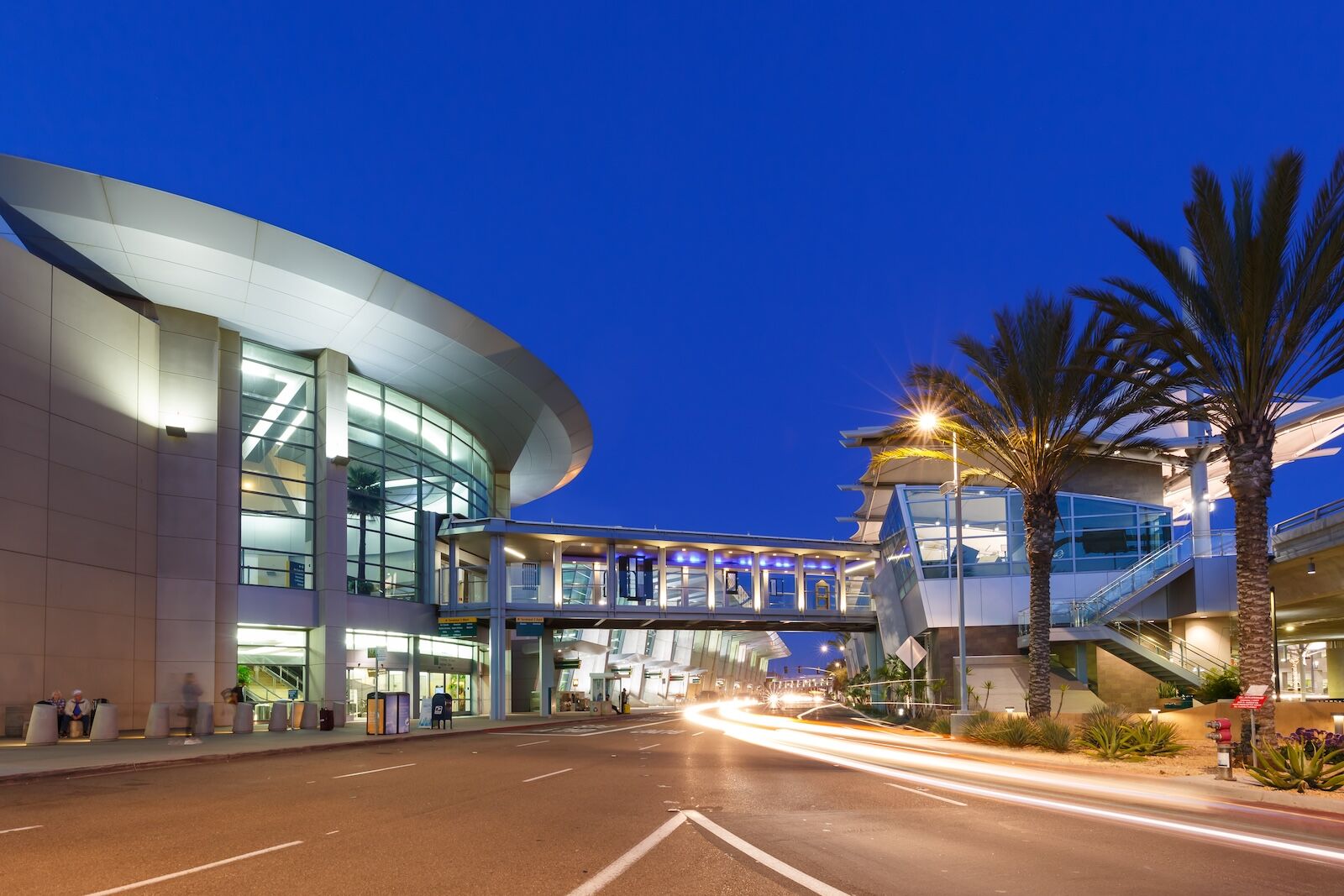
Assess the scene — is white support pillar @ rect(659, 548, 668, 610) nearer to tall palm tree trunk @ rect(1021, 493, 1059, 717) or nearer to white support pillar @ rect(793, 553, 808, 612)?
white support pillar @ rect(793, 553, 808, 612)

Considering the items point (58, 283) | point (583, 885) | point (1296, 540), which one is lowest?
point (583, 885)

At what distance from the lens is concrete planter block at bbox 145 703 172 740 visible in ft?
99.3

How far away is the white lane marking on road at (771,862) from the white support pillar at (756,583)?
38731 millimetres

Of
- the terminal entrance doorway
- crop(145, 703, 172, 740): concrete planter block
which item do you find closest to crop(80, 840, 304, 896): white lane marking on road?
crop(145, 703, 172, 740): concrete planter block

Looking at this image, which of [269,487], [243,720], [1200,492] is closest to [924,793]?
[243,720]

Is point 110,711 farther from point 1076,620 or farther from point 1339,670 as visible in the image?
point 1339,670

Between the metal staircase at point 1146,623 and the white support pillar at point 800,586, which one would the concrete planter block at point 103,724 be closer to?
the metal staircase at point 1146,623

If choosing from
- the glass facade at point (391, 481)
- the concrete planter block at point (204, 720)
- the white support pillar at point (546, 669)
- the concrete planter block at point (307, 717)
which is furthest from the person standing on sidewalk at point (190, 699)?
the white support pillar at point (546, 669)

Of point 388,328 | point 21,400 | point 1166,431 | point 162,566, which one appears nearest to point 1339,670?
point 1166,431

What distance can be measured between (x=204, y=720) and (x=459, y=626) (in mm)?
14904

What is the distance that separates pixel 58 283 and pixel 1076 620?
34547 millimetres

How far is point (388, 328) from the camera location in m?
38.7

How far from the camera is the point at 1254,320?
61.9 ft

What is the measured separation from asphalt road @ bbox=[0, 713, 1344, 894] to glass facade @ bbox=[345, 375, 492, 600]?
78.9 ft
